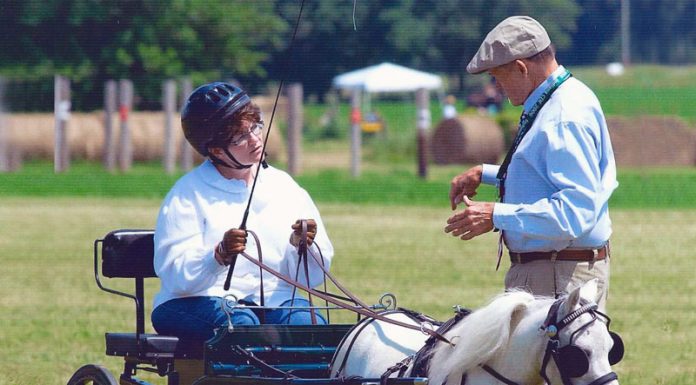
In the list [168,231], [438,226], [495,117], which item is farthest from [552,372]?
[495,117]

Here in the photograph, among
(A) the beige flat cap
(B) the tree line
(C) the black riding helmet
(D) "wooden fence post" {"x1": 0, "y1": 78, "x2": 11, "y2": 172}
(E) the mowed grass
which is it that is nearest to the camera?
(A) the beige flat cap

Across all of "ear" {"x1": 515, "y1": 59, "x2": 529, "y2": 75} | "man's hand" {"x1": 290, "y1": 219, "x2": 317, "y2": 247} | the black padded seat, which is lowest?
the black padded seat

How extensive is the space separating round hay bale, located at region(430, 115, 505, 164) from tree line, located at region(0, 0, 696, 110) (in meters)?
3.56

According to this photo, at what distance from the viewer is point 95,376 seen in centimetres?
616

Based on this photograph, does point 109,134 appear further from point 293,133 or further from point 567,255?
point 567,255

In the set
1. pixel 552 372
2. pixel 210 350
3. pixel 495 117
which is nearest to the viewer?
pixel 552 372

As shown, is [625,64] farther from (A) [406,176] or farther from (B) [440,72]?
(A) [406,176]

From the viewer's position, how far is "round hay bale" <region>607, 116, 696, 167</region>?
107 feet

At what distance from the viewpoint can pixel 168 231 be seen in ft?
19.4

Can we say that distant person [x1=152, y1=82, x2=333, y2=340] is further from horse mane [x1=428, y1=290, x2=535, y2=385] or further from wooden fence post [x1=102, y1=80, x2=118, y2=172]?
wooden fence post [x1=102, y1=80, x2=118, y2=172]

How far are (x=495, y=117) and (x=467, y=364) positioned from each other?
113 feet

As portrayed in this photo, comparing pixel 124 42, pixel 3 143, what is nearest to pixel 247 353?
pixel 3 143

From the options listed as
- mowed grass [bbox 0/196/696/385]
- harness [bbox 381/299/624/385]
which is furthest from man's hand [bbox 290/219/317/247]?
mowed grass [bbox 0/196/696/385]

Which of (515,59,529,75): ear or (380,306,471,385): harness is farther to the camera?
(515,59,529,75): ear
